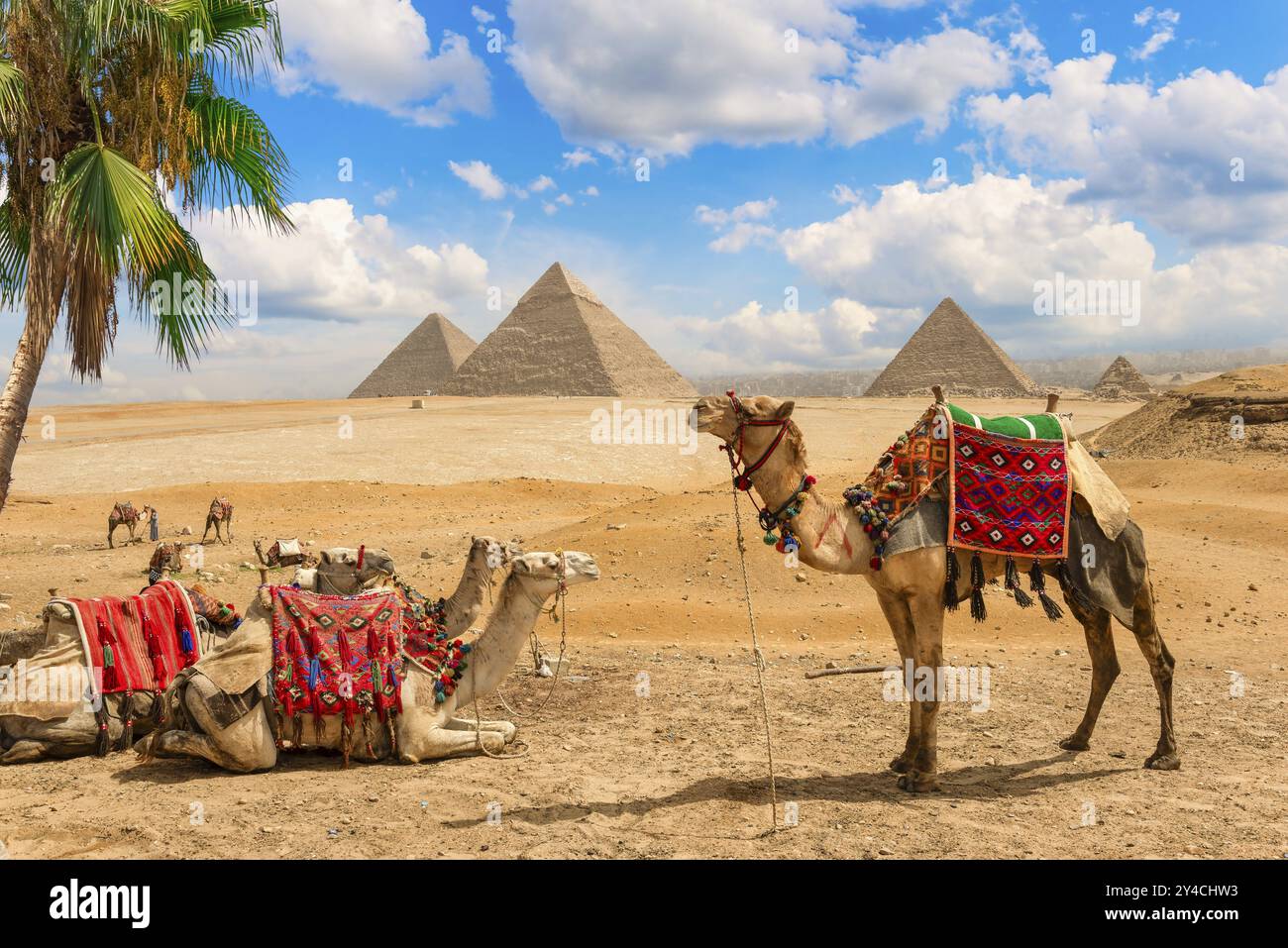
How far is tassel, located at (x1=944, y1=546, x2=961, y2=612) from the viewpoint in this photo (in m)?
5.53

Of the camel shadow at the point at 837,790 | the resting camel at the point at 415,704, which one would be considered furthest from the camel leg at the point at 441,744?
the camel shadow at the point at 837,790

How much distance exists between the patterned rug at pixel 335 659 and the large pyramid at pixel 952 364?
333 ft

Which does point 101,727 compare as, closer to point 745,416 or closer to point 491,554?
point 491,554

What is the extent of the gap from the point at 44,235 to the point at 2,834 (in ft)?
19.0

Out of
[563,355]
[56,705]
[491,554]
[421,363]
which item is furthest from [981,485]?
[421,363]

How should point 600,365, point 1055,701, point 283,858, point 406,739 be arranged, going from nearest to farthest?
point 283,858 < point 406,739 < point 1055,701 < point 600,365

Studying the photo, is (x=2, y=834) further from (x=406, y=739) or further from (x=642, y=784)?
(x=642, y=784)

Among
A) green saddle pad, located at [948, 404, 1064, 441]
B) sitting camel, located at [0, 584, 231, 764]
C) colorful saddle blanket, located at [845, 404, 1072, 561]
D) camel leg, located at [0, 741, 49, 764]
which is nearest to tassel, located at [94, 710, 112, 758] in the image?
sitting camel, located at [0, 584, 231, 764]

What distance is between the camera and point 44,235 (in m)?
8.20

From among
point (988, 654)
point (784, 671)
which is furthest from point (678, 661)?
point (988, 654)

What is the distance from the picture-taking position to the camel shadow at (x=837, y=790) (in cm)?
511

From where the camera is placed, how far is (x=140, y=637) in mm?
6219

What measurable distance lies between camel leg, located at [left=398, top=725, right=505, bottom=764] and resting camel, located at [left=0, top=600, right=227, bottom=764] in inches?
81.5

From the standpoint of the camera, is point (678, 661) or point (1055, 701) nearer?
point (1055, 701)
